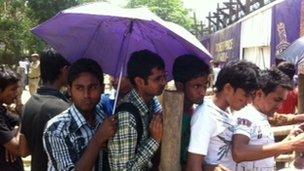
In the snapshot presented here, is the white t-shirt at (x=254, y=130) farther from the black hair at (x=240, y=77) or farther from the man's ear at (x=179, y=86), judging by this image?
the man's ear at (x=179, y=86)

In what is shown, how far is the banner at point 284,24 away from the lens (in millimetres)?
9758

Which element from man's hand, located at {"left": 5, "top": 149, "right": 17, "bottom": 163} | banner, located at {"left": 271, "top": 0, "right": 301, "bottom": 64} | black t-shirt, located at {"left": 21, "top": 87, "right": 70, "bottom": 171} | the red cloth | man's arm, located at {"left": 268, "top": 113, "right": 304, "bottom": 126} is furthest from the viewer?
banner, located at {"left": 271, "top": 0, "right": 301, "bottom": 64}

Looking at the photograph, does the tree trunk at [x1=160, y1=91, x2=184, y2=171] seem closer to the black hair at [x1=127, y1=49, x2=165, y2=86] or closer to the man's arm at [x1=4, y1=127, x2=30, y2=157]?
the black hair at [x1=127, y1=49, x2=165, y2=86]

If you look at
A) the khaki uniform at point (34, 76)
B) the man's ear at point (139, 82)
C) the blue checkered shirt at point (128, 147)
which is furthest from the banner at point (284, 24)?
the blue checkered shirt at point (128, 147)

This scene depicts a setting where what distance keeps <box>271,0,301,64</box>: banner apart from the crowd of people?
21.9 feet

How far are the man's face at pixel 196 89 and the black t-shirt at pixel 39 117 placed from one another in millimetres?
773

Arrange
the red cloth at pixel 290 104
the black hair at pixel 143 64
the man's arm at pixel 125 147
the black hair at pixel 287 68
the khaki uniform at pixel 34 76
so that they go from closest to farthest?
1. the man's arm at pixel 125 147
2. the black hair at pixel 143 64
3. the black hair at pixel 287 68
4. the red cloth at pixel 290 104
5. the khaki uniform at pixel 34 76

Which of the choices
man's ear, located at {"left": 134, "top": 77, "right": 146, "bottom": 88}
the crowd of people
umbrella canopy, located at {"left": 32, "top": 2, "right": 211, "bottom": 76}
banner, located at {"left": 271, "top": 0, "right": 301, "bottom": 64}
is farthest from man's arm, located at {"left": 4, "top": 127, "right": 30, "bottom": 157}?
banner, located at {"left": 271, "top": 0, "right": 301, "bottom": 64}

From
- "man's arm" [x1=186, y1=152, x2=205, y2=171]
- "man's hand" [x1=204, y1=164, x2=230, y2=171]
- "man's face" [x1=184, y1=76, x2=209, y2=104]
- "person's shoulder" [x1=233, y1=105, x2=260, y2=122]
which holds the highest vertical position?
"man's face" [x1=184, y1=76, x2=209, y2=104]

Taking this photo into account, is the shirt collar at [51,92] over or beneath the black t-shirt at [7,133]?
over

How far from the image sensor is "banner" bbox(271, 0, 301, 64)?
9.76 metres

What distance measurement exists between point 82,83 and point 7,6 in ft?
64.5

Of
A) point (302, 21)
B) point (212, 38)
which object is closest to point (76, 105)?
point (302, 21)

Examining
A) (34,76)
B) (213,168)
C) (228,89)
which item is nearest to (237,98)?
(228,89)
